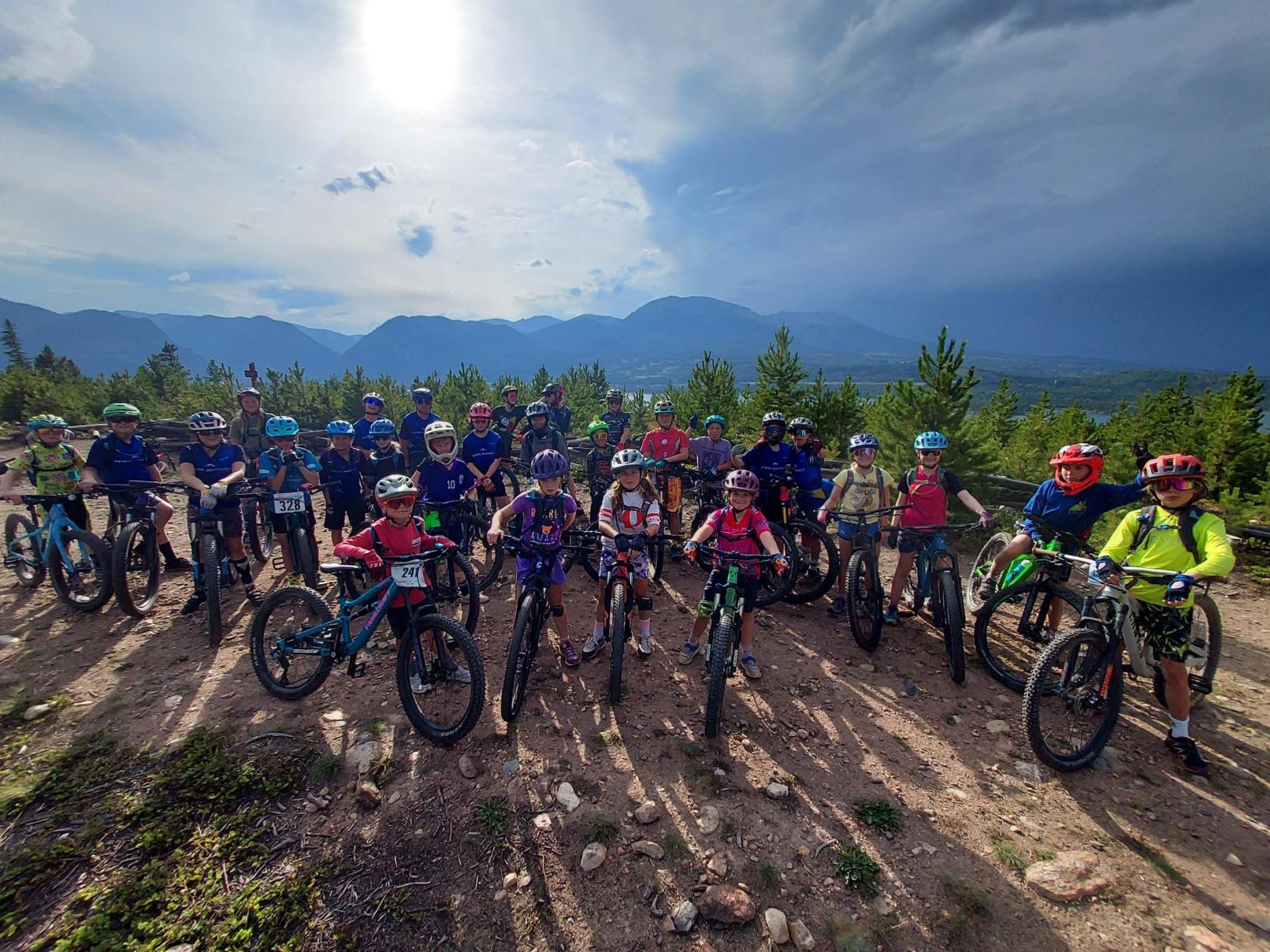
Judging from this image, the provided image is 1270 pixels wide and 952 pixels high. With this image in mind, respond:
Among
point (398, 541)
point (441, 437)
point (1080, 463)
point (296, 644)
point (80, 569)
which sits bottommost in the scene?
point (296, 644)

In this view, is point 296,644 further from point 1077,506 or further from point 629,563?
point 1077,506

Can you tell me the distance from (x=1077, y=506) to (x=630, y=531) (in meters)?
5.12

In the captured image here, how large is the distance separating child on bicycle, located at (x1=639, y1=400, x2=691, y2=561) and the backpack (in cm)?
585

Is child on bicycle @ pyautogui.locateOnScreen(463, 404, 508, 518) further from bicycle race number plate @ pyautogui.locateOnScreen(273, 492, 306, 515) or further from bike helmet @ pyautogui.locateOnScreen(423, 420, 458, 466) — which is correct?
bicycle race number plate @ pyautogui.locateOnScreen(273, 492, 306, 515)

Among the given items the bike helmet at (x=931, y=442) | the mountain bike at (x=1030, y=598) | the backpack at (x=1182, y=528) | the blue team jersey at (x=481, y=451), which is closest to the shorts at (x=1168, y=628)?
the backpack at (x=1182, y=528)

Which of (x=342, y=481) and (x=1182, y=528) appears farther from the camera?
(x=342, y=481)

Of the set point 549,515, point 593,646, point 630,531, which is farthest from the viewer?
point 593,646

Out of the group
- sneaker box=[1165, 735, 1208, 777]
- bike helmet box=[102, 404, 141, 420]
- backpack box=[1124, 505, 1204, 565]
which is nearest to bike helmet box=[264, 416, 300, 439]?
bike helmet box=[102, 404, 141, 420]

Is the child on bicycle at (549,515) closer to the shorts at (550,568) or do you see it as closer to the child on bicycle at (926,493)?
the shorts at (550,568)

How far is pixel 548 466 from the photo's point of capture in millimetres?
5641

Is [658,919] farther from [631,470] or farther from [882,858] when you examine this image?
[631,470]

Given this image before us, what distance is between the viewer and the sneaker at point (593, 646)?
5988 millimetres

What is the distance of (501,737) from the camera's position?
15.4ft

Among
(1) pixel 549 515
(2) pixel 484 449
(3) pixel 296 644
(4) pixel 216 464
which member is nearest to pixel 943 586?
(1) pixel 549 515
